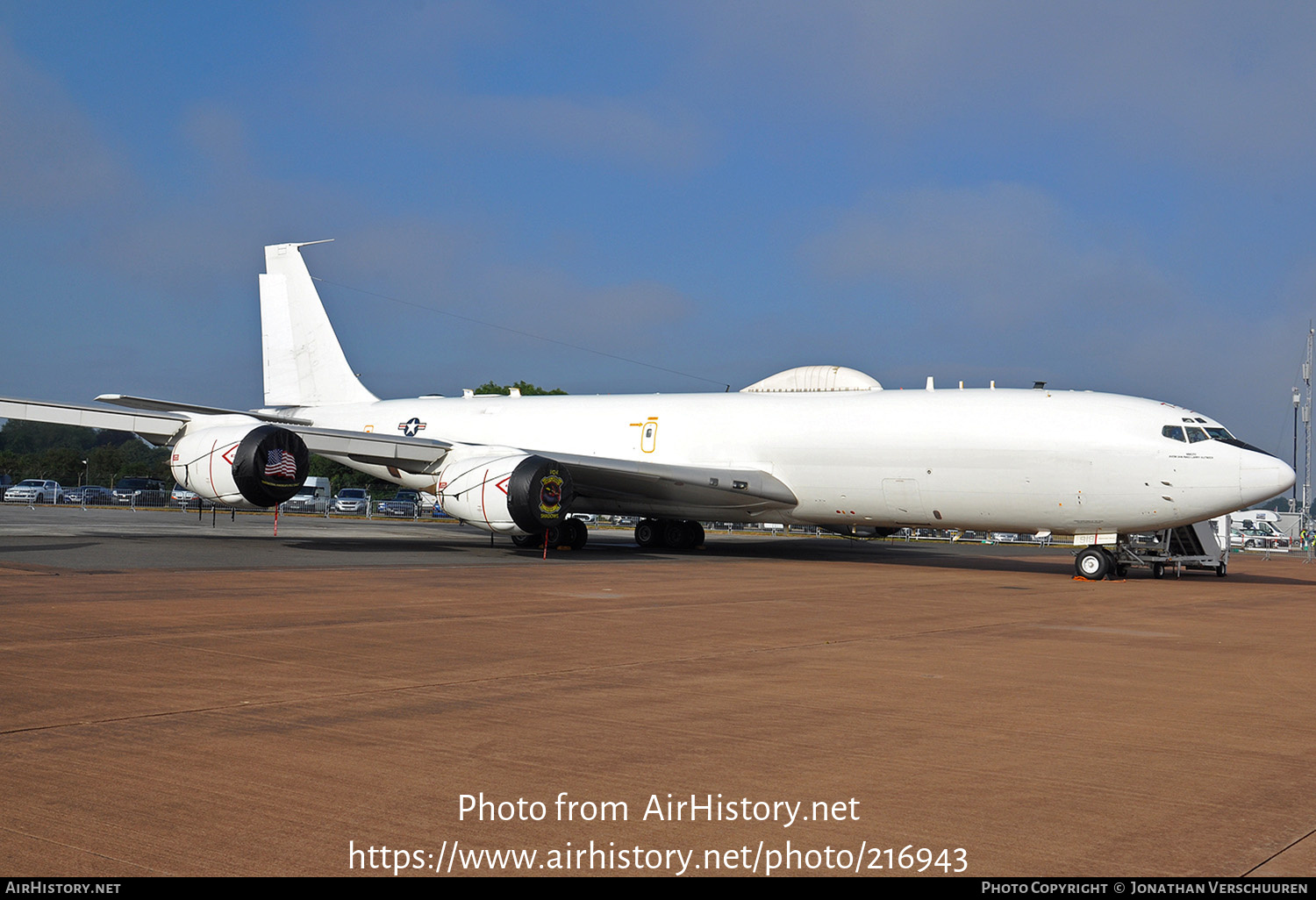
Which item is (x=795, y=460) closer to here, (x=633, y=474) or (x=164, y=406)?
(x=633, y=474)

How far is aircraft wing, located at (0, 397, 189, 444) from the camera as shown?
2297 cm

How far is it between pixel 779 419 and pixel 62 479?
81.1 m

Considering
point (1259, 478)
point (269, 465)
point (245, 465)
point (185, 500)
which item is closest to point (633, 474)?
point (269, 465)

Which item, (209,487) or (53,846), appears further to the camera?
(209,487)

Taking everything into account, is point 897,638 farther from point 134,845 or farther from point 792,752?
point 134,845

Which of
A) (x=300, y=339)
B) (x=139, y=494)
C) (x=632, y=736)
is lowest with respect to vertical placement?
(x=632, y=736)

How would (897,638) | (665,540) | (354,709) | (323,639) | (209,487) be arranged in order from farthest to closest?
(665,540)
(209,487)
(897,638)
(323,639)
(354,709)

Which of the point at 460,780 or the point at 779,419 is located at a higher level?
the point at 779,419

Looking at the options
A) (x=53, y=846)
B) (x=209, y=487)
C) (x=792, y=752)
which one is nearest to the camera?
(x=53, y=846)

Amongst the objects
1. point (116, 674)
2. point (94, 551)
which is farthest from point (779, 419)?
point (116, 674)

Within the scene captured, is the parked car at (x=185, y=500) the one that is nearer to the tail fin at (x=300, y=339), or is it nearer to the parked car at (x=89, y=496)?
the parked car at (x=89, y=496)

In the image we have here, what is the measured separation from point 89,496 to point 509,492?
4532 centimetres

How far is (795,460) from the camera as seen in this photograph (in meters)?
25.0

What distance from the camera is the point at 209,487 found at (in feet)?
74.5
